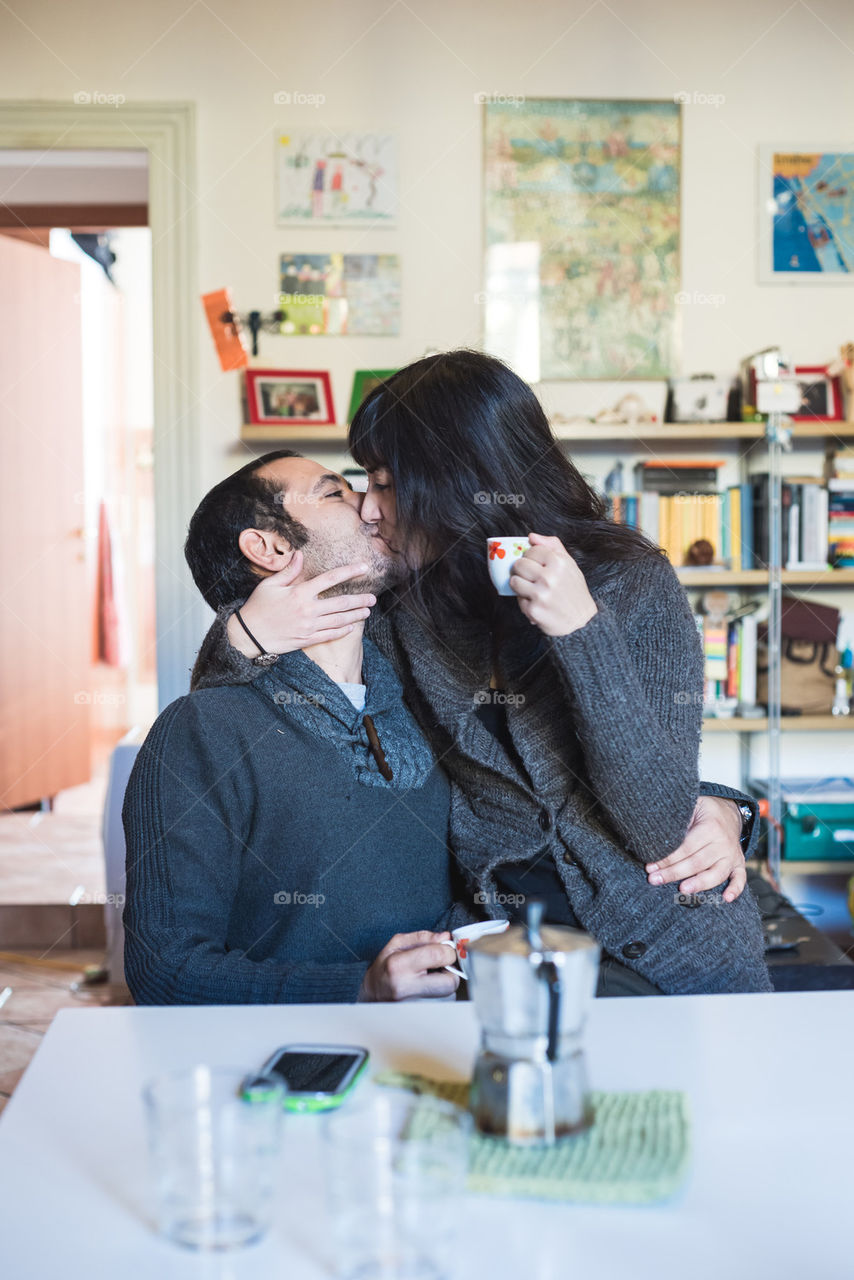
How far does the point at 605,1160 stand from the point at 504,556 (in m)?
0.73

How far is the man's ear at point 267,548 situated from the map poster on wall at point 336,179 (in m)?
1.98

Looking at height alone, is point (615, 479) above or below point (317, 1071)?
above

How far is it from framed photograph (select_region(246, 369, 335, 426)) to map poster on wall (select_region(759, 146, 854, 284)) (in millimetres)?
1336

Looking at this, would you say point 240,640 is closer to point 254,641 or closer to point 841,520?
point 254,641

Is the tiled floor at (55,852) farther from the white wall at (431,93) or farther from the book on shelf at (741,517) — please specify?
the book on shelf at (741,517)

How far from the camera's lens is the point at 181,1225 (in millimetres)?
678

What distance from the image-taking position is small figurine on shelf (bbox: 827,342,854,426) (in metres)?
3.32

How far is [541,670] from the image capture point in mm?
1509

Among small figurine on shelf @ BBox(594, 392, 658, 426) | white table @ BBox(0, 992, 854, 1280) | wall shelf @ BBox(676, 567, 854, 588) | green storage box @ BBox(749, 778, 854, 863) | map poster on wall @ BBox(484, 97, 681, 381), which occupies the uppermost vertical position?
map poster on wall @ BBox(484, 97, 681, 381)

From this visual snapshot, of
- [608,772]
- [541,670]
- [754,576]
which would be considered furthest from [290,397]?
[608,772]

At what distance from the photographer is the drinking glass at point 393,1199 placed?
64 cm

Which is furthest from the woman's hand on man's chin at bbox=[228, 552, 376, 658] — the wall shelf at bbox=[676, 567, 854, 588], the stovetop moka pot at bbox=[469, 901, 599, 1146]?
the wall shelf at bbox=[676, 567, 854, 588]

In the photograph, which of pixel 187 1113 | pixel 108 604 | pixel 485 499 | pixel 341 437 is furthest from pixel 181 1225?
pixel 108 604

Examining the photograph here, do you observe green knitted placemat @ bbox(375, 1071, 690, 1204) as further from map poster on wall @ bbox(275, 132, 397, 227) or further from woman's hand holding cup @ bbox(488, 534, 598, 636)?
map poster on wall @ bbox(275, 132, 397, 227)
